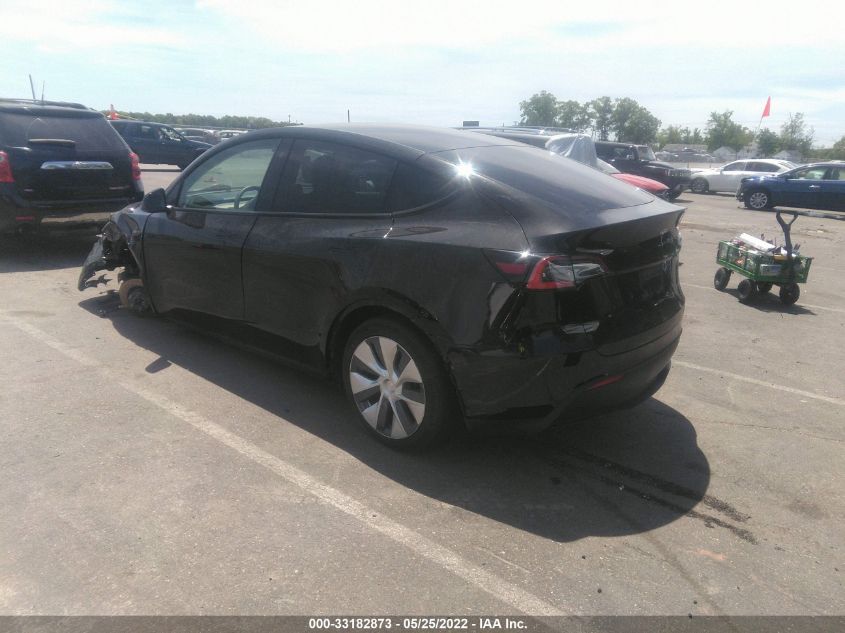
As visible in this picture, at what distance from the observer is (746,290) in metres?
7.46

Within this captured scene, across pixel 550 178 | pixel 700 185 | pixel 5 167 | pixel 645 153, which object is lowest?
pixel 700 185

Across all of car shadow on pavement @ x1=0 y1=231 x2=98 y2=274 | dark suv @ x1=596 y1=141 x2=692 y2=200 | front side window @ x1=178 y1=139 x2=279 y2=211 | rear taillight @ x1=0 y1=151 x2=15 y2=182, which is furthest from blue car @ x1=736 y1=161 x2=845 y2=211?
A: rear taillight @ x1=0 y1=151 x2=15 y2=182

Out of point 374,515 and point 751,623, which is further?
point 374,515

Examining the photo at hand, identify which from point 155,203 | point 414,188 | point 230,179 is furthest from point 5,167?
point 414,188

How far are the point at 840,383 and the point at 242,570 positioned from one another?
4.45 metres

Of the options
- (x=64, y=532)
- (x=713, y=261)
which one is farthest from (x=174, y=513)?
(x=713, y=261)

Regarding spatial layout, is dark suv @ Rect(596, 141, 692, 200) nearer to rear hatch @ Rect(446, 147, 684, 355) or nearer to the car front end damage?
the car front end damage

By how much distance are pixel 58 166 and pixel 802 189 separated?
1940cm

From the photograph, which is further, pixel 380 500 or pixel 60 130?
pixel 60 130

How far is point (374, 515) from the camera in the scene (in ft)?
10.3

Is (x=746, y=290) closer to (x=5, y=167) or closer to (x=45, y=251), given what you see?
(x=5, y=167)

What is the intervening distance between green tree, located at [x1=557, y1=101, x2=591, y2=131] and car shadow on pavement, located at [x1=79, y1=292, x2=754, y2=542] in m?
75.3

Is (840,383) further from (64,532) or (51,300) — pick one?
(51,300)

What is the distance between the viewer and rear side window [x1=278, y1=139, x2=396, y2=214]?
3771 mm
